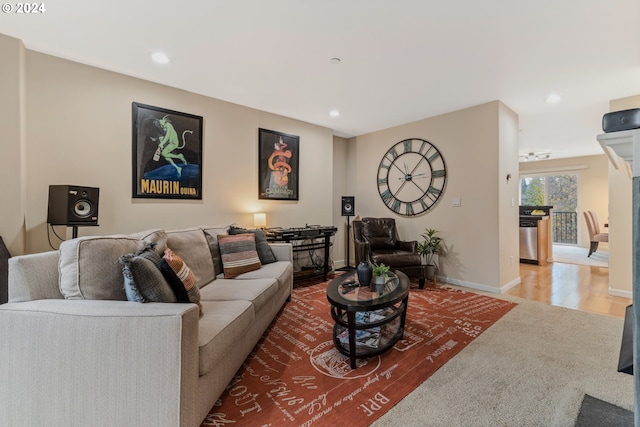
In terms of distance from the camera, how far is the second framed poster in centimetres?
404

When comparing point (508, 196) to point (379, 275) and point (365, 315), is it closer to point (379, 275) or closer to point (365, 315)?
point (379, 275)

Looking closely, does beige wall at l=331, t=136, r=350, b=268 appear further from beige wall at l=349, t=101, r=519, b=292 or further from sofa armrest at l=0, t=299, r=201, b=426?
sofa armrest at l=0, t=299, r=201, b=426

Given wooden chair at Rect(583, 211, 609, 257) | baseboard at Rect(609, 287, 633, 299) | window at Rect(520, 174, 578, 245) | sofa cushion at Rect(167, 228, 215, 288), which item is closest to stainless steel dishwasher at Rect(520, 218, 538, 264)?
wooden chair at Rect(583, 211, 609, 257)

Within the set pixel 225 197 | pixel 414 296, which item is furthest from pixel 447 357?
pixel 225 197

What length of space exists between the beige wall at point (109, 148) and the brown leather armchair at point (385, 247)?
1.51 meters

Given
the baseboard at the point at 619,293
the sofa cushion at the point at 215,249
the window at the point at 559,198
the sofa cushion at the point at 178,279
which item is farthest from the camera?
the window at the point at 559,198

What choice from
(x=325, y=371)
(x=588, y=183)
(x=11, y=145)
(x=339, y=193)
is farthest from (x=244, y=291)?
(x=588, y=183)

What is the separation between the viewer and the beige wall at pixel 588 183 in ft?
22.6

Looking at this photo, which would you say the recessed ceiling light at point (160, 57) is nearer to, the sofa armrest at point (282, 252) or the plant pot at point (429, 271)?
the sofa armrest at point (282, 252)

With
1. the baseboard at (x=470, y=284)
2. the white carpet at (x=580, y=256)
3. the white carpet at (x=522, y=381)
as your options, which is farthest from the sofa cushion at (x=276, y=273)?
the white carpet at (x=580, y=256)

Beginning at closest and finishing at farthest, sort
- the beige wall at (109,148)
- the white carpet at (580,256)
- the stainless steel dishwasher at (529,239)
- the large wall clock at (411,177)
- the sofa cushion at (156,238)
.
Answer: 1. the sofa cushion at (156,238)
2. the beige wall at (109,148)
3. the large wall clock at (411,177)
4. the stainless steel dishwasher at (529,239)
5. the white carpet at (580,256)

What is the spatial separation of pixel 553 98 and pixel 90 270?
497 cm

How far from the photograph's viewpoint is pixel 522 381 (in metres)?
1.77

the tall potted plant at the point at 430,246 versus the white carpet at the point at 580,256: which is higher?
the tall potted plant at the point at 430,246
